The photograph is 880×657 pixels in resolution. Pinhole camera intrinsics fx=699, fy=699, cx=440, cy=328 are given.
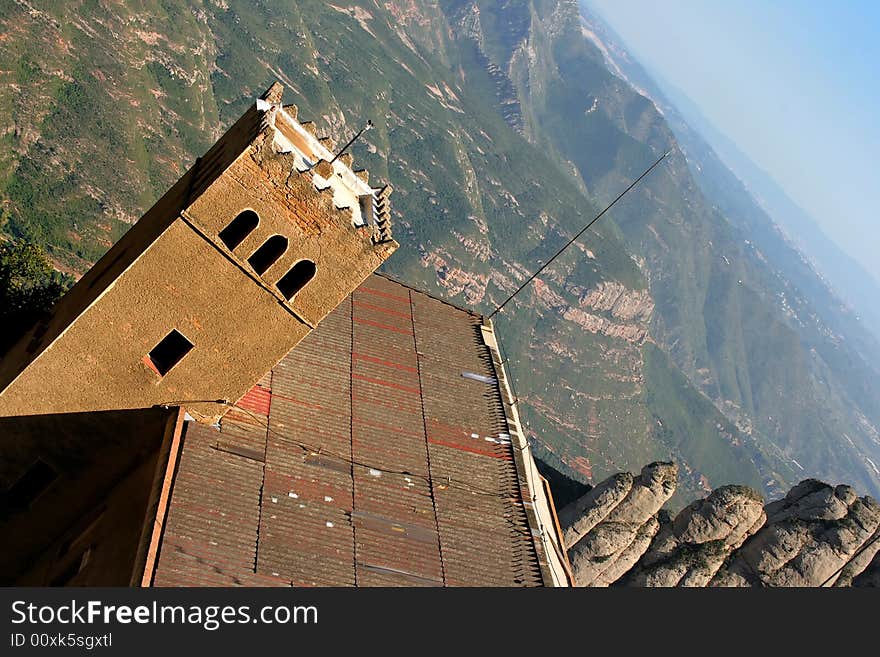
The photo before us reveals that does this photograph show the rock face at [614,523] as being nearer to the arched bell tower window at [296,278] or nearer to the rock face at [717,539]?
the rock face at [717,539]

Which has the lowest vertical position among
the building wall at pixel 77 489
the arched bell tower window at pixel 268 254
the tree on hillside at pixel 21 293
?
the tree on hillside at pixel 21 293

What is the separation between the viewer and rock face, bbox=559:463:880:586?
49969 mm

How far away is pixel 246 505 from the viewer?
21641 mm

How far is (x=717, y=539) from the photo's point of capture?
167ft

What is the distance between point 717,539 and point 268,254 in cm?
4262

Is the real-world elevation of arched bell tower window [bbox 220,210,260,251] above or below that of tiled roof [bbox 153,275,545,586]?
above

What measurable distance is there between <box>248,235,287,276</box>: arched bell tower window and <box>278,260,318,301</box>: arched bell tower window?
606mm

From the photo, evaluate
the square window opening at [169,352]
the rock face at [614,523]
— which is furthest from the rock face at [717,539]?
the square window opening at [169,352]

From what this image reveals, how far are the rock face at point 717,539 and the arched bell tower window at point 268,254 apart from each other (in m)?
36.5

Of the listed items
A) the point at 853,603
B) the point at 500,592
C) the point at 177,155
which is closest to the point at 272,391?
the point at 500,592

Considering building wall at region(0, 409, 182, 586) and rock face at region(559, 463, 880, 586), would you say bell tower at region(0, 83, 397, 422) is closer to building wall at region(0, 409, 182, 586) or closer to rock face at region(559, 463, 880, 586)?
building wall at region(0, 409, 182, 586)

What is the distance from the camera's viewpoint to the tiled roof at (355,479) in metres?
20.6

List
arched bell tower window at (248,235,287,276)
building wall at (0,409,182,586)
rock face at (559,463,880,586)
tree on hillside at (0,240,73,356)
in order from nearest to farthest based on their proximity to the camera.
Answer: building wall at (0,409,182,586) → arched bell tower window at (248,235,287,276) → tree on hillside at (0,240,73,356) → rock face at (559,463,880,586)

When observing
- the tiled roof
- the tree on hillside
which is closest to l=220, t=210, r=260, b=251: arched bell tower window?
the tiled roof
